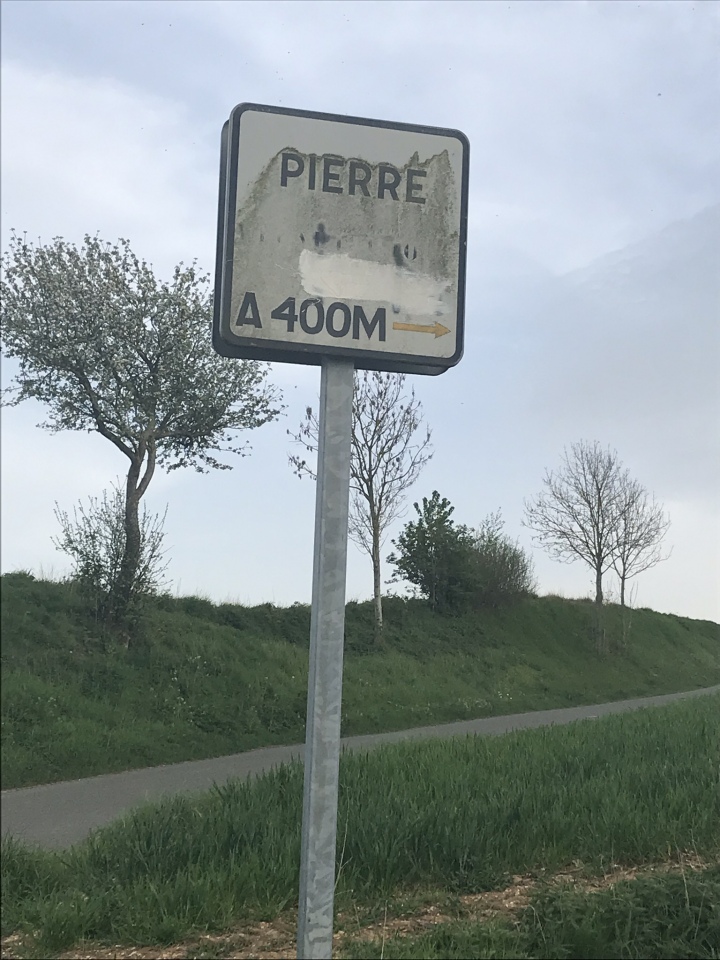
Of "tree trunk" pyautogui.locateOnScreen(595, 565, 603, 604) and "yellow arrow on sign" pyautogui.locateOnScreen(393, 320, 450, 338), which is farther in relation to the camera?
"tree trunk" pyautogui.locateOnScreen(595, 565, 603, 604)

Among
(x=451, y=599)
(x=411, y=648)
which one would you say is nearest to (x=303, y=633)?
(x=411, y=648)

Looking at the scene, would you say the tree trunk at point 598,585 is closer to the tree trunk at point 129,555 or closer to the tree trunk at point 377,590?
the tree trunk at point 377,590

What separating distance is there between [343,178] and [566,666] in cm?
2248

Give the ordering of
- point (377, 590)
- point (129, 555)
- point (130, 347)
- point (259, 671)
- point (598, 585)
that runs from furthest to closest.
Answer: point (598, 585)
point (377, 590)
point (259, 671)
point (130, 347)
point (129, 555)

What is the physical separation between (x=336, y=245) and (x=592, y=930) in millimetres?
2530

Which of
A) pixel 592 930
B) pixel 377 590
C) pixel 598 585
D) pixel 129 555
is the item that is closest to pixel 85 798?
pixel 129 555

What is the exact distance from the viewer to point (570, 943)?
322 cm

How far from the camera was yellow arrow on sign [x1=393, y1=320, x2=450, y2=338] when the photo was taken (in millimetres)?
2613

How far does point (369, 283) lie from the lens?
2588 mm

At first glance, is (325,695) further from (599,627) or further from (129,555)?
(599,627)

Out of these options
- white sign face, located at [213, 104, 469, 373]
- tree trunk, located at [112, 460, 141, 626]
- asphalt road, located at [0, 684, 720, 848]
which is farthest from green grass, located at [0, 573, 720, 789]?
white sign face, located at [213, 104, 469, 373]

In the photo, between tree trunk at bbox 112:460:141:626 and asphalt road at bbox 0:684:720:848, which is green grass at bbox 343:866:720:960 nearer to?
asphalt road at bbox 0:684:720:848

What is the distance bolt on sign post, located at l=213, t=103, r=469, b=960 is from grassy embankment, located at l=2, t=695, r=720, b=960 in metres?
1.05

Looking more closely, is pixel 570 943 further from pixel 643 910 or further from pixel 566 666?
pixel 566 666
